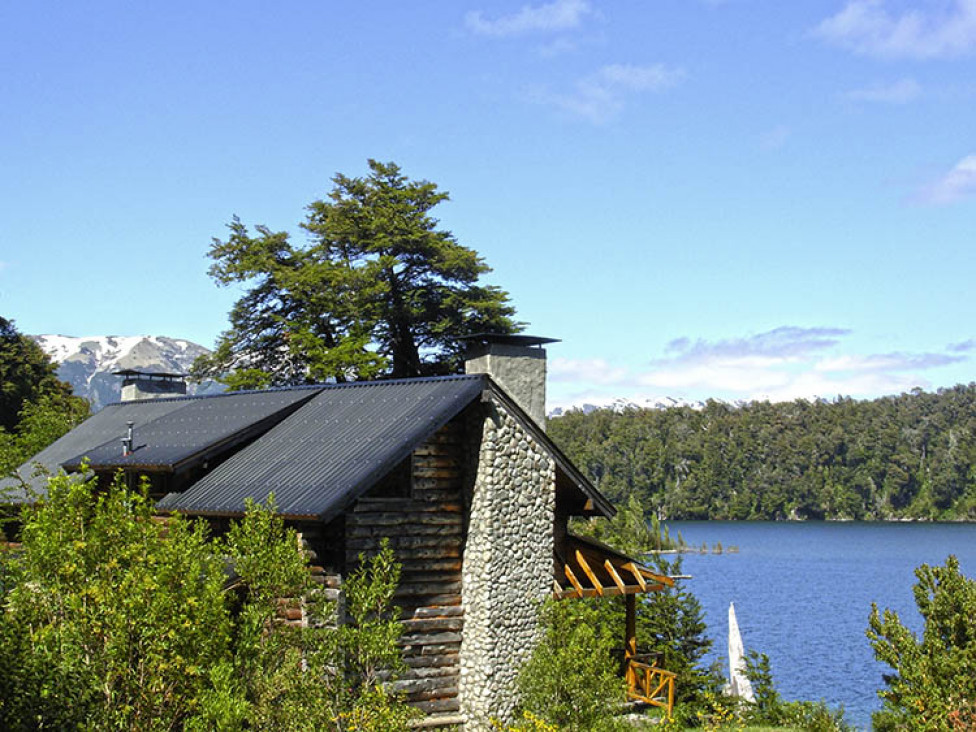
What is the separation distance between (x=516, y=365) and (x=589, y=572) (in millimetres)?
4546

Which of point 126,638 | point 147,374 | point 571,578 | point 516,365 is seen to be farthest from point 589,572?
point 147,374

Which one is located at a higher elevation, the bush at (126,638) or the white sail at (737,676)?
the bush at (126,638)

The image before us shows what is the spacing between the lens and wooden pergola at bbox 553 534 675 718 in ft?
73.1

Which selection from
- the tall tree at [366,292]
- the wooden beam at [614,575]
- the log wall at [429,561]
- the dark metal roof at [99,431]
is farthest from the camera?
the tall tree at [366,292]

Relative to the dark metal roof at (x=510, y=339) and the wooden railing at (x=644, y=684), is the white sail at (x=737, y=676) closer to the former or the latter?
the wooden railing at (x=644, y=684)

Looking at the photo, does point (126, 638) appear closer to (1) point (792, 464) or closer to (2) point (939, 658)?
(2) point (939, 658)

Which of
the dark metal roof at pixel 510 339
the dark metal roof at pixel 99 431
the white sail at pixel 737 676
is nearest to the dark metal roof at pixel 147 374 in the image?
the dark metal roof at pixel 99 431

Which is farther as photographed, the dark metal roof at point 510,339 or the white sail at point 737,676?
the white sail at point 737,676

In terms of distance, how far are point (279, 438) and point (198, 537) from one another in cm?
1031

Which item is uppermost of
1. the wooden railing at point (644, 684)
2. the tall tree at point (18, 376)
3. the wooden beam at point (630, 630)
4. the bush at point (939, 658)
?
the tall tree at point (18, 376)

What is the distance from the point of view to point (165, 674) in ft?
34.6

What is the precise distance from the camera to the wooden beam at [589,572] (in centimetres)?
2189

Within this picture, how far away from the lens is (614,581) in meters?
22.7

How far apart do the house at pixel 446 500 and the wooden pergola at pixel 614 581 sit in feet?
0.20
